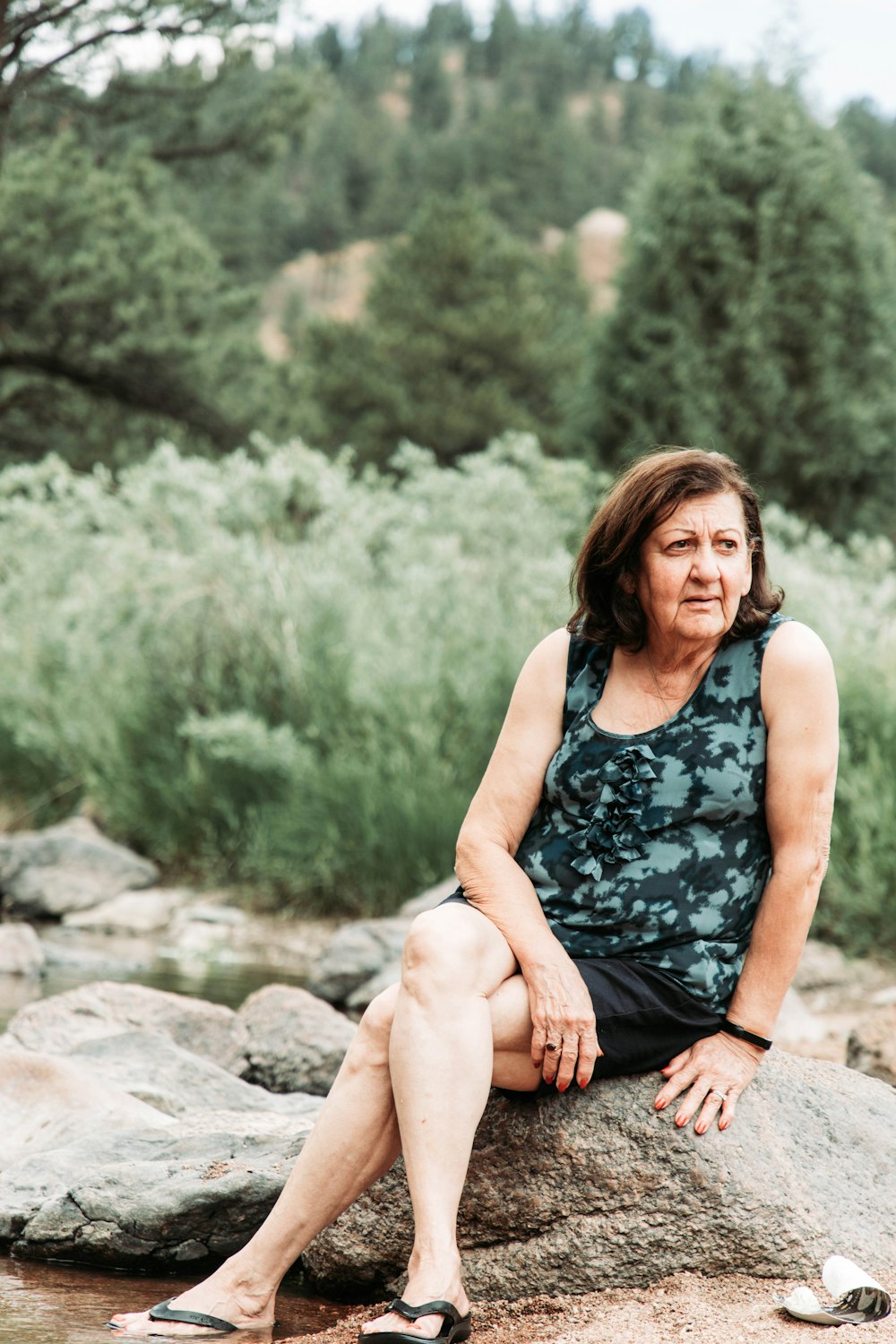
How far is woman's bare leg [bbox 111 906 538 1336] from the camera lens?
276cm

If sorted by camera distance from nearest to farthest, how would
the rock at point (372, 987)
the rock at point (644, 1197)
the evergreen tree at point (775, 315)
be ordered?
the rock at point (644, 1197), the rock at point (372, 987), the evergreen tree at point (775, 315)

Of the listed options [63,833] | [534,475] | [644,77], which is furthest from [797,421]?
[644,77]

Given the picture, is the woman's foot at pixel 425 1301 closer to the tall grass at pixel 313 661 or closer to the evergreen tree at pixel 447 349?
the tall grass at pixel 313 661

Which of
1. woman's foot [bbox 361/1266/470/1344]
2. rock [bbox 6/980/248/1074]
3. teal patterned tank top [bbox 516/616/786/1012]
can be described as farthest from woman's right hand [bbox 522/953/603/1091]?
rock [bbox 6/980/248/1074]

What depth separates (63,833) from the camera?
9750mm

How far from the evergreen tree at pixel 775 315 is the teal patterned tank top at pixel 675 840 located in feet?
42.5

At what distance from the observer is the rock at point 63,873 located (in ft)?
30.7

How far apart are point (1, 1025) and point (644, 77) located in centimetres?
9846

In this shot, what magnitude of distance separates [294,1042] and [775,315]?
1295cm

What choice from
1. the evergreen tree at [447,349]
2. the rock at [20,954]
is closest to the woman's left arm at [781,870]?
the rock at [20,954]

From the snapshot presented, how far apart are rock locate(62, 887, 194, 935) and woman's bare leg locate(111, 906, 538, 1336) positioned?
6.36 meters

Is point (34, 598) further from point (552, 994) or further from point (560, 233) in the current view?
point (560, 233)

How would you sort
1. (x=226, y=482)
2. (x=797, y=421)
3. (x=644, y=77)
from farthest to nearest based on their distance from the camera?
(x=644, y=77) < (x=797, y=421) < (x=226, y=482)

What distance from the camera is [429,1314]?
8.55 ft
